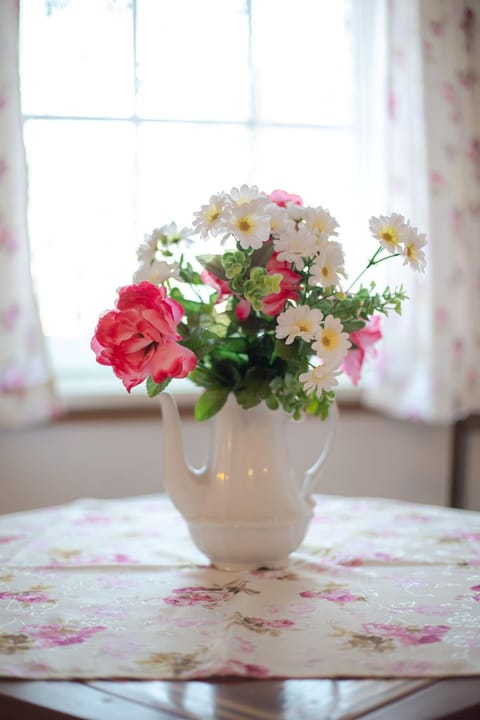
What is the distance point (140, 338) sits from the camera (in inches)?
43.5

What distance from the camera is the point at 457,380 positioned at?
8.81ft

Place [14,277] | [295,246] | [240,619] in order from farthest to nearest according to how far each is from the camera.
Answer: [14,277] → [295,246] → [240,619]

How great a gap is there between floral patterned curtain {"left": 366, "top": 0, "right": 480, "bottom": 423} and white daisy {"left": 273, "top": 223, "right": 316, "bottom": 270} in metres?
1.53

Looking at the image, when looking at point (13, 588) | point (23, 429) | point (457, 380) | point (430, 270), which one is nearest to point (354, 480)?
point (457, 380)

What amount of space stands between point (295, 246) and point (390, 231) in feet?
0.43

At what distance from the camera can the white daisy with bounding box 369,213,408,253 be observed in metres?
1.19

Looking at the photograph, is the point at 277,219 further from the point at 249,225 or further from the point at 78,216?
the point at 78,216

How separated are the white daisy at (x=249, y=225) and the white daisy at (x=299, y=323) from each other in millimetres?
94

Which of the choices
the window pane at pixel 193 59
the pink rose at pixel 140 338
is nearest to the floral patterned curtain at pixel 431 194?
the window pane at pixel 193 59

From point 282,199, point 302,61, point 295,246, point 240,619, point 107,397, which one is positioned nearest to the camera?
point 240,619

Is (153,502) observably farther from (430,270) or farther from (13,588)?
(430,270)

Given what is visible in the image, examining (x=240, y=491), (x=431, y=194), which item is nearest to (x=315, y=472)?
(x=240, y=491)

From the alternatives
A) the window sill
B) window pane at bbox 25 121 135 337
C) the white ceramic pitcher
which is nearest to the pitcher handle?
the white ceramic pitcher

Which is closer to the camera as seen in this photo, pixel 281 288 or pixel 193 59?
pixel 281 288
